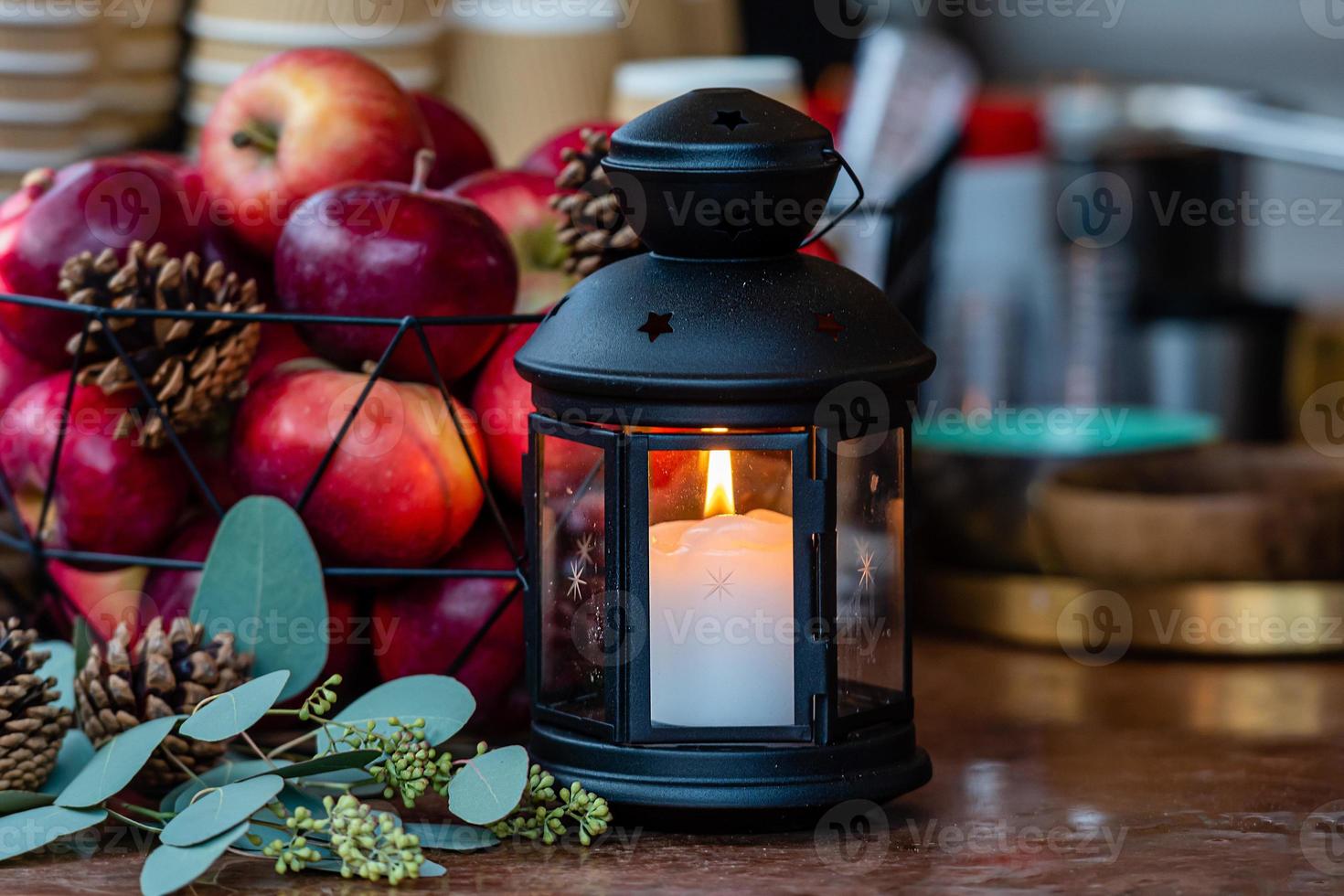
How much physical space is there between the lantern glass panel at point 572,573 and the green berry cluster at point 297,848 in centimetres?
10

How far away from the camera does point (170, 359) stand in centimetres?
68

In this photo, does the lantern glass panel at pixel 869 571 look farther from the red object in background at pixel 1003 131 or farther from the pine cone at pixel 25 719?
the red object in background at pixel 1003 131

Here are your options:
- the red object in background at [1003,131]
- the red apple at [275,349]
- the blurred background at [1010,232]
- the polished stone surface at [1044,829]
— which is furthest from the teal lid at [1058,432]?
the red object in background at [1003,131]

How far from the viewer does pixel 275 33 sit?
1026mm

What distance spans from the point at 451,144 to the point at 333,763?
1.23 feet

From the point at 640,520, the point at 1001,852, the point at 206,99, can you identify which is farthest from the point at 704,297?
the point at 206,99

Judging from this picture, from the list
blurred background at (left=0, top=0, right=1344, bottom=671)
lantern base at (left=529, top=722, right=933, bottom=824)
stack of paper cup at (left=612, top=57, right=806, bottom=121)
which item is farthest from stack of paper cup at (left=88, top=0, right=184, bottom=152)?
lantern base at (left=529, top=722, right=933, bottom=824)

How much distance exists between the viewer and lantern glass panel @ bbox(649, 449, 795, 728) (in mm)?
567

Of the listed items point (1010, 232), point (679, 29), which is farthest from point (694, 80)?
point (1010, 232)

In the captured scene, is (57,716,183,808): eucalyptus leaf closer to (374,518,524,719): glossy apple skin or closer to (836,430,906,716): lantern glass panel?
(374,518,524,719): glossy apple skin

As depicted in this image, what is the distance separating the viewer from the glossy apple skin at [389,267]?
67 cm

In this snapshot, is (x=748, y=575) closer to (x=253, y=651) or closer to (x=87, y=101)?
(x=253, y=651)

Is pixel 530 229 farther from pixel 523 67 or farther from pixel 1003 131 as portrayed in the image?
pixel 1003 131

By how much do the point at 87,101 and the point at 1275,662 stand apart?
0.79 metres
